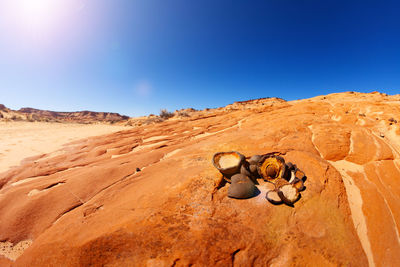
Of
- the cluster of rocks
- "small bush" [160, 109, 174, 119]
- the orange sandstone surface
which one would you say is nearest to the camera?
the orange sandstone surface

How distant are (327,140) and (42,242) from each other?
6.36m

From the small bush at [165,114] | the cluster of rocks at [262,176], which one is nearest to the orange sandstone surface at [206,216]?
the cluster of rocks at [262,176]

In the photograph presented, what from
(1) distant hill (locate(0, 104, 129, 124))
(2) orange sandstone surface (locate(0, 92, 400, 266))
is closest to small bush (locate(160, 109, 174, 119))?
(2) orange sandstone surface (locate(0, 92, 400, 266))

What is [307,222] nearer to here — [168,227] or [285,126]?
[168,227]

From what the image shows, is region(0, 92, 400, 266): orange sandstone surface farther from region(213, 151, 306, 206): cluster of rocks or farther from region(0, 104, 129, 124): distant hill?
region(0, 104, 129, 124): distant hill

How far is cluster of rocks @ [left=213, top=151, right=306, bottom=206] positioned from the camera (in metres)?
2.35

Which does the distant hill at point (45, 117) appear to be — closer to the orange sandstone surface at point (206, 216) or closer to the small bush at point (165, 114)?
the small bush at point (165, 114)

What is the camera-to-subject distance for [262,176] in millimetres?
2758

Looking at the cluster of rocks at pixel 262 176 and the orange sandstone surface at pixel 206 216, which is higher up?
the cluster of rocks at pixel 262 176

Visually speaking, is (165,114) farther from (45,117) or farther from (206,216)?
(45,117)

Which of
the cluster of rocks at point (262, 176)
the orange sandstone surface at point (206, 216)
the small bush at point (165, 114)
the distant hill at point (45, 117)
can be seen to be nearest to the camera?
the orange sandstone surface at point (206, 216)

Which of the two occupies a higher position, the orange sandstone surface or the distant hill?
the distant hill

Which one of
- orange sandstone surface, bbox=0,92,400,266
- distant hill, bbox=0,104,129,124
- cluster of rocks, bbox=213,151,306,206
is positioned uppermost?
distant hill, bbox=0,104,129,124

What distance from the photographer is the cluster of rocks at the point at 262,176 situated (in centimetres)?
235
